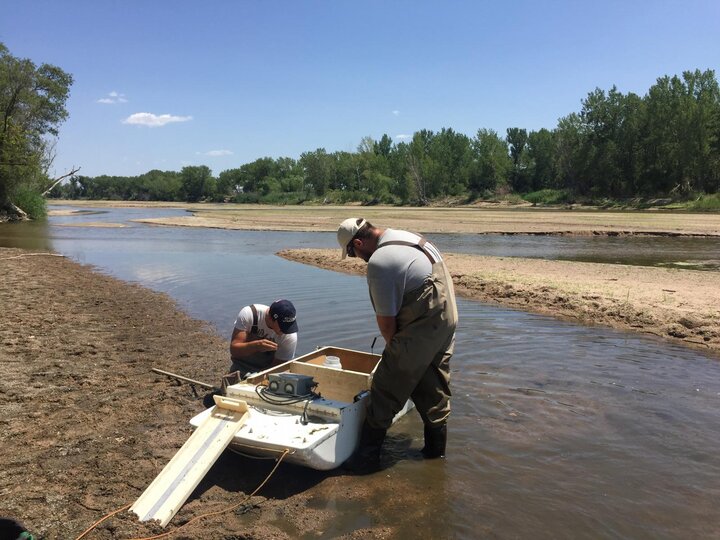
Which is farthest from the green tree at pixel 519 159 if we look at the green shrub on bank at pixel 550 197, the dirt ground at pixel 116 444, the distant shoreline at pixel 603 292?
the dirt ground at pixel 116 444

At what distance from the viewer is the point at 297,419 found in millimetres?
4789

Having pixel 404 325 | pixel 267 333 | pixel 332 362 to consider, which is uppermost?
pixel 404 325

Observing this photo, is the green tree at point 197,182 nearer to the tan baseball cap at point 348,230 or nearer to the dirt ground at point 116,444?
the dirt ground at point 116,444

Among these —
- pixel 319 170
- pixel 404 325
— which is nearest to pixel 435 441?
pixel 404 325

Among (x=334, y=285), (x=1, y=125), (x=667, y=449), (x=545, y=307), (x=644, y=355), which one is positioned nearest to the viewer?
(x=667, y=449)

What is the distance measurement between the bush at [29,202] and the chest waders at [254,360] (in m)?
52.6

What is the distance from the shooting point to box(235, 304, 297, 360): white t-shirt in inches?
238

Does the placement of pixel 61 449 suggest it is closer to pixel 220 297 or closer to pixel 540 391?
pixel 540 391

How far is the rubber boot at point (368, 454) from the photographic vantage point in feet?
16.0

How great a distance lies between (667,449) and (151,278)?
1488cm

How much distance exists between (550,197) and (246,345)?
281 feet

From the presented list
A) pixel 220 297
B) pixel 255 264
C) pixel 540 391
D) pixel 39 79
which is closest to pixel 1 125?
pixel 39 79

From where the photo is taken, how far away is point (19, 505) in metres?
3.91

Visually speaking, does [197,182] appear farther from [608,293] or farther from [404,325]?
[404,325]
